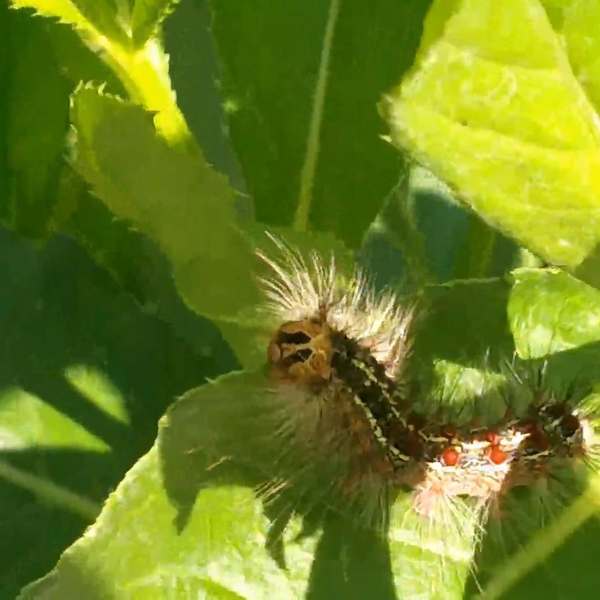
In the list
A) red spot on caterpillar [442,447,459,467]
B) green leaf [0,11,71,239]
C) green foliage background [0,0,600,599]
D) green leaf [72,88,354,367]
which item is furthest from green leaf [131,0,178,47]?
red spot on caterpillar [442,447,459,467]

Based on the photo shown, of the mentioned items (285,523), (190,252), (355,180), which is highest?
(190,252)

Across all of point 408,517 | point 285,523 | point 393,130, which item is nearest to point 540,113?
point 393,130

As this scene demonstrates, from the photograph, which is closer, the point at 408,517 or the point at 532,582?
the point at 532,582

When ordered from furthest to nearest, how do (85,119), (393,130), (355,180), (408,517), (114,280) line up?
1. (355,180)
2. (114,280)
3. (408,517)
4. (85,119)
5. (393,130)

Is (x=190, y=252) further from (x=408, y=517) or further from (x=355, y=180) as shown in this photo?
(x=355, y=180)

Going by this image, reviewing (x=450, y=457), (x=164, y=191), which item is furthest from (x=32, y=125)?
(x=450, y=457)
